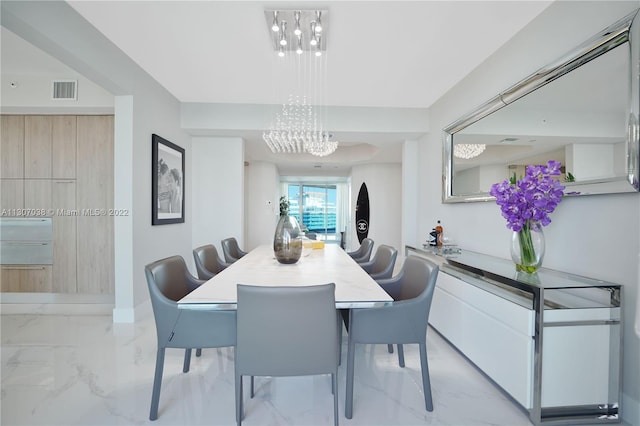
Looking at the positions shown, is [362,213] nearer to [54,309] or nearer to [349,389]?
[349,389]

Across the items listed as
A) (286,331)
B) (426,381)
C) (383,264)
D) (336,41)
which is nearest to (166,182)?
(336,41)

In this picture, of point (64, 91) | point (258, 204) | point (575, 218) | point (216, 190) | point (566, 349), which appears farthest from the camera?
point (258, 204)

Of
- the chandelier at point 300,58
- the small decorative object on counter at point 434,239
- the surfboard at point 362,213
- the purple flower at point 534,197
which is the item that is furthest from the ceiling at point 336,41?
the surfboard at point 362,213

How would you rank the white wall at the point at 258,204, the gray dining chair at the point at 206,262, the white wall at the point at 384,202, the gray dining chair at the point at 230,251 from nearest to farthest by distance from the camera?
the gray dining chair at the point at 206,262, the gray dining chair at the point at 230,251, the white wall at the point at 258,204, the white wall at the point at 384,202

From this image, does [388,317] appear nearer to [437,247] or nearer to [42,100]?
[437,247]

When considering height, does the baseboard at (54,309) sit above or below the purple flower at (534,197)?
below

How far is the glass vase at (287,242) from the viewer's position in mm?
2184

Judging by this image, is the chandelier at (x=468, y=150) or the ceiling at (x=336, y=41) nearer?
the ceiling at (x=336, y=41)

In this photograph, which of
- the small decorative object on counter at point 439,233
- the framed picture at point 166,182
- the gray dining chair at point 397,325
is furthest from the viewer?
the small decorative object on counter at point 439,233

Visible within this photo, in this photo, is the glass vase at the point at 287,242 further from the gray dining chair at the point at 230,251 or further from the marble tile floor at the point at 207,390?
the gray dining chair at the point at 230,251

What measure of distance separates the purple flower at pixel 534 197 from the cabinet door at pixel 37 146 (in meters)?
4.72

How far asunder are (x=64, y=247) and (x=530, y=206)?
4.63m

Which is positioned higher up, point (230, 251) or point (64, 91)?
point (64, 91)

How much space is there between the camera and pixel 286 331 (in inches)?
52.1
